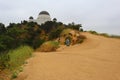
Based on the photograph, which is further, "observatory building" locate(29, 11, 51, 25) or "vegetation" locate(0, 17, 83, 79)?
"observatory building" locate(29, 11, 51, 25)

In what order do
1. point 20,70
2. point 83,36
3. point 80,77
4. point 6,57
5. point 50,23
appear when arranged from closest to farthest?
point 80,77 < point 20,70 < point 6,57 < point 83,36 < point 50,23

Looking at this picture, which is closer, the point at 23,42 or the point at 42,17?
the point at 23,42

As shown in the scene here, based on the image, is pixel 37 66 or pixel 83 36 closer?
pixel 37 66

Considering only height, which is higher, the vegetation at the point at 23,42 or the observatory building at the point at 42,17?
the observatory building at the point at 42,17

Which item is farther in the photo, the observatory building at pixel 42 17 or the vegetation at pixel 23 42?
the observatory building at pixel 42 17

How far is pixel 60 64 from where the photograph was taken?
35.2 ft

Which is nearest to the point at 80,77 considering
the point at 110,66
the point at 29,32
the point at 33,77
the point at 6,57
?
the point at 33,77

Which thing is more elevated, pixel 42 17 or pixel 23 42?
pixel 42 17

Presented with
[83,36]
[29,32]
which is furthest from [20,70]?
[29,32]

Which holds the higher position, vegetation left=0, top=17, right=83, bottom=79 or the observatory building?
the observatory building

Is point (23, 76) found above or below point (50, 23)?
below

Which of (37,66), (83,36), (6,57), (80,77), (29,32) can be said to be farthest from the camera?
(29,32)

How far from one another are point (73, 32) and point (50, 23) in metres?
14.3

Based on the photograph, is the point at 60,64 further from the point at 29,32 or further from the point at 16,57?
the point at 29,32
